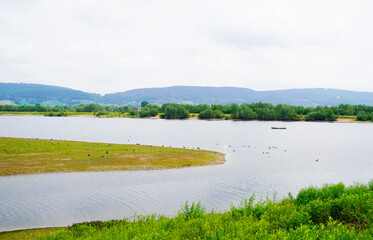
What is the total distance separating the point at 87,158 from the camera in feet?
153

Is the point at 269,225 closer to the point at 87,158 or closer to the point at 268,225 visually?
the point at 268,225

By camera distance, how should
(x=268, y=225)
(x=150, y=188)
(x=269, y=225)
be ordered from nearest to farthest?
(x=268, y=225)
(x=269, y=225)
(x=150, y=188)

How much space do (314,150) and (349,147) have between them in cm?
1234

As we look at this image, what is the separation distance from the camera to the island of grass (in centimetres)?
4028

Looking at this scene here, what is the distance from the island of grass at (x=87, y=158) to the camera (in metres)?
40.3

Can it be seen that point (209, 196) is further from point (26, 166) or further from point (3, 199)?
point (26, 166)

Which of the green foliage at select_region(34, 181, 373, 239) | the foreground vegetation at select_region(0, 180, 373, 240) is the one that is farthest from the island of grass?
the green foliage at select_region(34, 181, 373, 239)

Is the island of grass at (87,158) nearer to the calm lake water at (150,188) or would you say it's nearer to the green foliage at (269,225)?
the calm lake water at (150,188)

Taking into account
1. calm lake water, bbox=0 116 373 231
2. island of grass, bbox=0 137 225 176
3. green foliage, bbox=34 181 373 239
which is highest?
green foliage, bbox=34 181 373 239

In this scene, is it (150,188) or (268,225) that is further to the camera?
(150,188)

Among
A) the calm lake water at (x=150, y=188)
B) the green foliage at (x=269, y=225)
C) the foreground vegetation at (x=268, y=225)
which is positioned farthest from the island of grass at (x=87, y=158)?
the green foliage at (x=269, y=225)

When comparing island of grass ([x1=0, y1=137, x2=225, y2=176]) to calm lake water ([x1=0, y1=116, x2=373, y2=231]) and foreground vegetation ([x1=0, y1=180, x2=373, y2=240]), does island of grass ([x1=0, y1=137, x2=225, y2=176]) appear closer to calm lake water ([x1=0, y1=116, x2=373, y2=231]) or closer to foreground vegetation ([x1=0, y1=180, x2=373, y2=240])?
calm lake water ([x1=0, y1=116, x2=373, y2=231])

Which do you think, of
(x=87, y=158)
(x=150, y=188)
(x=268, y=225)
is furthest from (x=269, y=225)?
(x=87, y=158)

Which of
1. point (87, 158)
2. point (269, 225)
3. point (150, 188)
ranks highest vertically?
point (269, 225)
